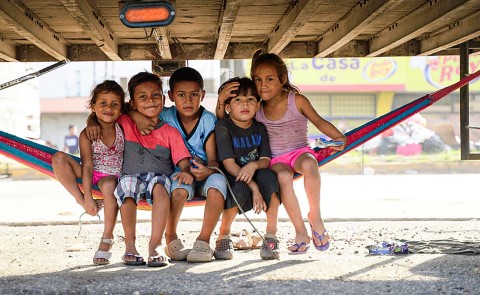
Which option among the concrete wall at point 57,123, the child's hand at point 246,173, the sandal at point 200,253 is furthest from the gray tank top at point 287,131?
the concrete wall at point 57,123

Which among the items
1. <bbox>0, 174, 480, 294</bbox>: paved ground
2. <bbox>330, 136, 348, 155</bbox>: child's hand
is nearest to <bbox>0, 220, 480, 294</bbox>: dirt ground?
<bbox>0, 174, 480, 294</bbox>: paved ground

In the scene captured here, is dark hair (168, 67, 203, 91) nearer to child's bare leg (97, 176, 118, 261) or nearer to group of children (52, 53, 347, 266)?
group of children (52, 53, 347, 266)

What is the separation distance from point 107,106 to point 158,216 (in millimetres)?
861

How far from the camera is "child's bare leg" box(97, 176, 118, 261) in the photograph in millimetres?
4875

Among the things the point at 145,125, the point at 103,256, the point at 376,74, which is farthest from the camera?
the point at 376,74

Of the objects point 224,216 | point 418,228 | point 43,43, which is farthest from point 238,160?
point 418,228

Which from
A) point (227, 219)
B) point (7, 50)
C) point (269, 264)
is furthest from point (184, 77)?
point (7, 50)

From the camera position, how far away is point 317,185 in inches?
193

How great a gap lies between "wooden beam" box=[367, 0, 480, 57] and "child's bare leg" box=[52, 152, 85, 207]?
102 inches

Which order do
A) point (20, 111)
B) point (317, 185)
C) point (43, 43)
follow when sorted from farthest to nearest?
point (20, 111), point (43, 43), point (317, 185)

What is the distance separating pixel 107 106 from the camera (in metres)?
5.05

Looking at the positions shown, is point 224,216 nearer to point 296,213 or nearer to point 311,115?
point 296,213

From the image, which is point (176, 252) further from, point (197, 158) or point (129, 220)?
point (197, 158)

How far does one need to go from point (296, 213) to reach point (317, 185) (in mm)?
229
